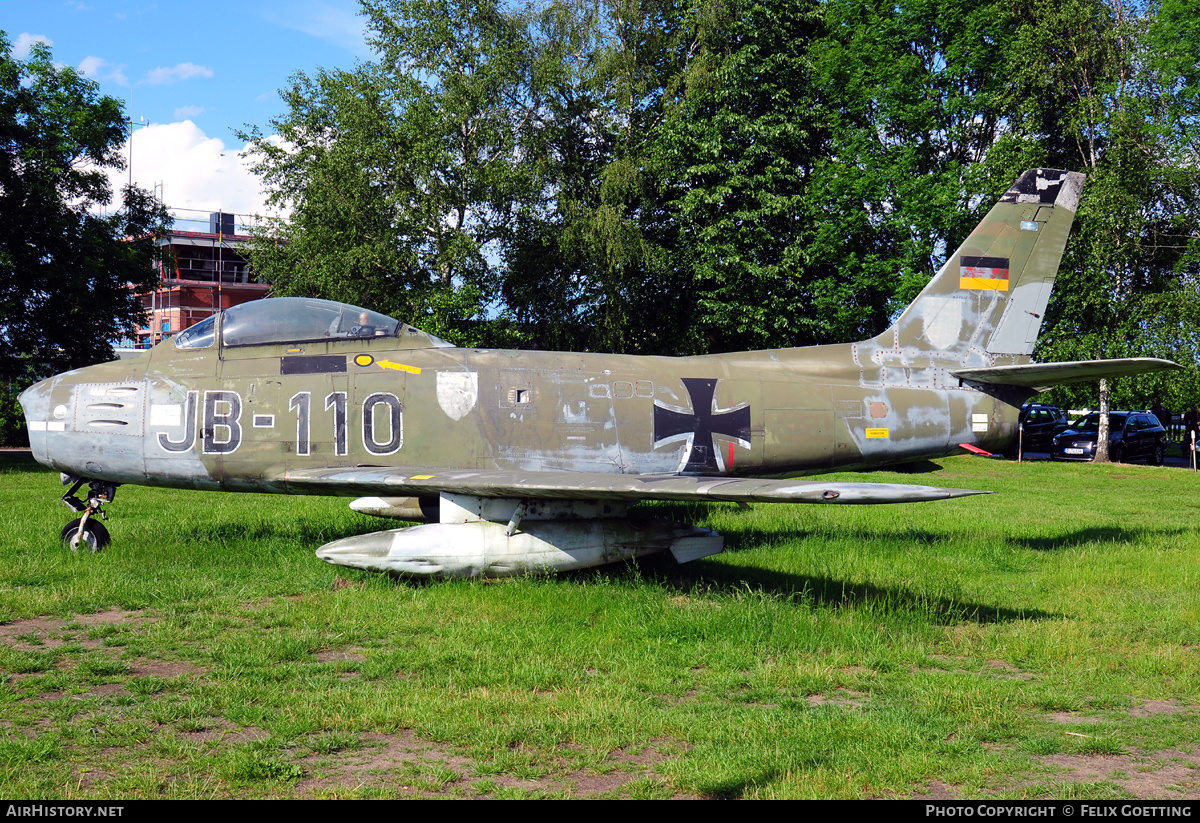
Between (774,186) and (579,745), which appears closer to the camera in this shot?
(579,745)

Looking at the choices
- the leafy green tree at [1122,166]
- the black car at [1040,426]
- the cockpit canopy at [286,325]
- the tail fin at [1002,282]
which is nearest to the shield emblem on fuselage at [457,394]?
the cockpit canopy at [286,325]

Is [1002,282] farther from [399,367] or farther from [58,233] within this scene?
[58,233]

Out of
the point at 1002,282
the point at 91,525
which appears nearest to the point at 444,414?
the point at 91,525

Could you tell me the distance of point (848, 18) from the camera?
109 ft

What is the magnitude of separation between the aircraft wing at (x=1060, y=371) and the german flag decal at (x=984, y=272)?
1356mm

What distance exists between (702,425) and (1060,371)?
4.45m

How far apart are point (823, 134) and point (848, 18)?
4.43 metres

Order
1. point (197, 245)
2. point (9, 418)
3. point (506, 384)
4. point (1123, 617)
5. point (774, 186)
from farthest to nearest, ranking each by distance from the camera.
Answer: point (197, 245), point (9, 418), point (774, 186), point (506, 384), point (1123, 617)

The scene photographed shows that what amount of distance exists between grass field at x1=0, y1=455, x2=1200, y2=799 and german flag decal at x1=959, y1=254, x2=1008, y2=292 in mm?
3706

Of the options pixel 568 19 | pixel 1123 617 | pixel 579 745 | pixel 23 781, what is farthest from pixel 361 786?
pixel 568 19

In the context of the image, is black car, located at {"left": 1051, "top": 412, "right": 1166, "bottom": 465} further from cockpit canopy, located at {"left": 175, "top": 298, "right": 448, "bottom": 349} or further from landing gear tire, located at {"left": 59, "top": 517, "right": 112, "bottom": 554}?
landing gear tire, located at {"left": 59, "top": 517, "right": 112, "bottom": 554}

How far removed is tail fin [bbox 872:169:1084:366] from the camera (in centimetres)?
1158

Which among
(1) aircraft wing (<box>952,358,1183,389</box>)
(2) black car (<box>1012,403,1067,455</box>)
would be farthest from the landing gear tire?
(2) black car (<box>1012,403,1067,455</box>)

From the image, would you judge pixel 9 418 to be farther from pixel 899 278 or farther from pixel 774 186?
pixel 899 278
